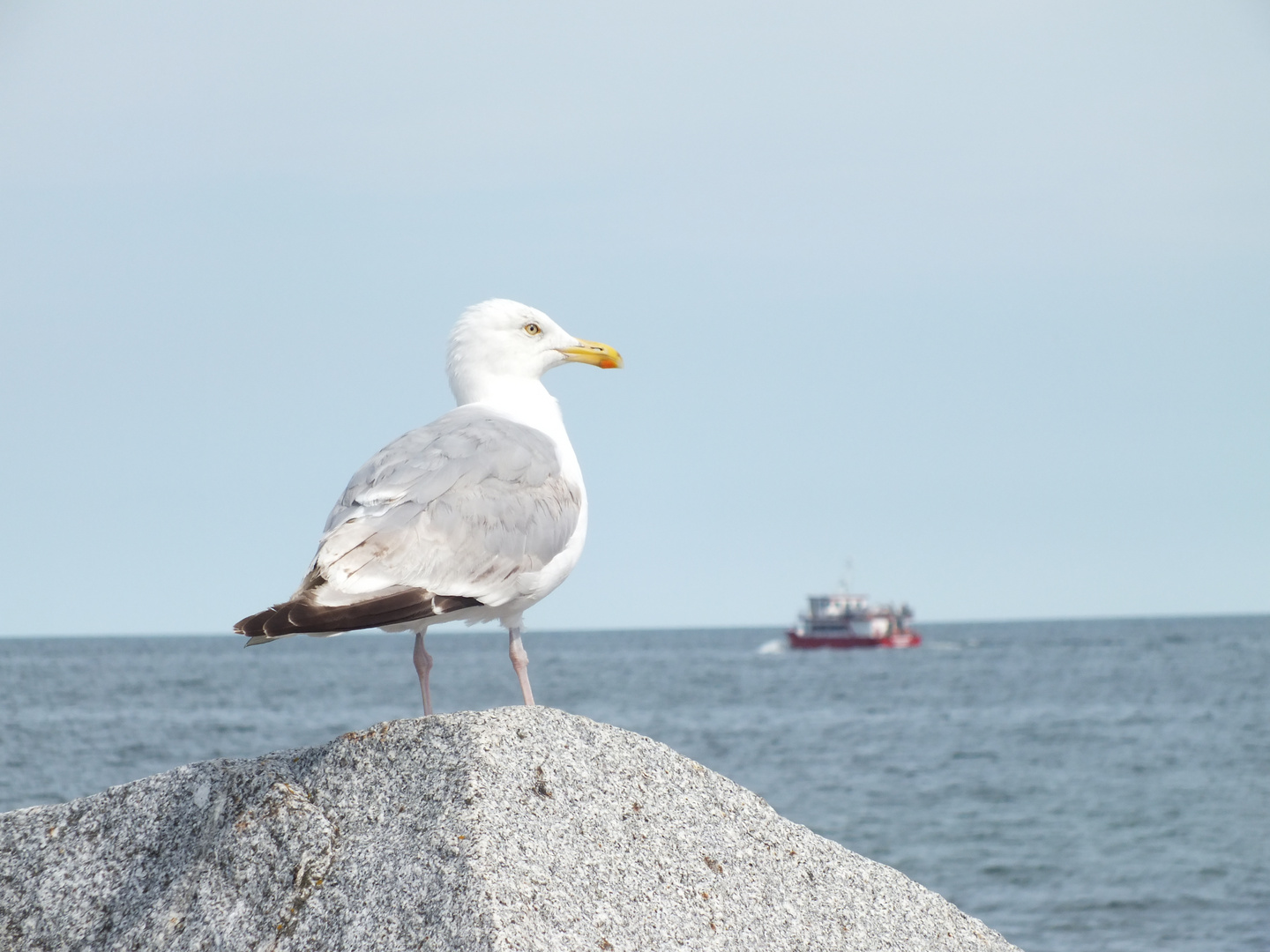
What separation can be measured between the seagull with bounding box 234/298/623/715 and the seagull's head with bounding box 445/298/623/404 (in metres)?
0.11

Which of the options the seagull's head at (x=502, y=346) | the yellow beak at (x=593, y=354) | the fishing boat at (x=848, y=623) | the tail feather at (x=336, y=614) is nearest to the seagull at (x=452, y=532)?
the tail feather at (x=336, y=614)

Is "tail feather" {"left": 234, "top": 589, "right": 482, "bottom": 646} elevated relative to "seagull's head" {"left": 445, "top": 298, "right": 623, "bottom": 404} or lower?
lower

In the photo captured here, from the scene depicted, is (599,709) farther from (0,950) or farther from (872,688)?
(0,950)

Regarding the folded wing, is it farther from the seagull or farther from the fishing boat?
the fishing boat

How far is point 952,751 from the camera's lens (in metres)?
33.2

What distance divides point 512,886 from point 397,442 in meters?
1.79

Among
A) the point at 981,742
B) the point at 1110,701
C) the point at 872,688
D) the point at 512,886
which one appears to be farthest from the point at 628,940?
the point at 872,688

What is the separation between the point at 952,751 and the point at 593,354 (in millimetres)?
29330

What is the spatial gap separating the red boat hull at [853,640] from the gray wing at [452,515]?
84494 millimetres

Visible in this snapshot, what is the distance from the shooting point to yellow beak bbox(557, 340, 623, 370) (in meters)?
6.19

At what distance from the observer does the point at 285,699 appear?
176ft

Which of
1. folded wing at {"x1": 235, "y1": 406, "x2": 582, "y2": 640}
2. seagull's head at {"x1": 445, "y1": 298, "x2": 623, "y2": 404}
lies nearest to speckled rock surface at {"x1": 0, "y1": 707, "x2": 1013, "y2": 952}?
folded wing at {"x1": 235, "y1": 406, "x2": 582, "y2": 640}

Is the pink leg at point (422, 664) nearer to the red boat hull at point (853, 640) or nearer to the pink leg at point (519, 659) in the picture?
the pink leg at point (519, 659)

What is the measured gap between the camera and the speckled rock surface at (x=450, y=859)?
3.96 meters
